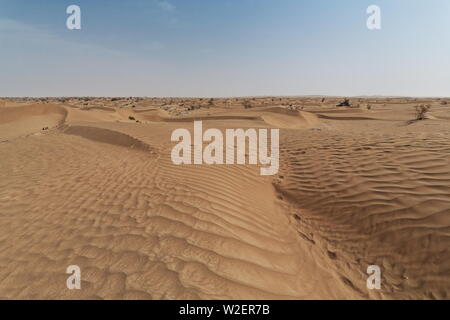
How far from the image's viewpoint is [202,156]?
6164 millimetres

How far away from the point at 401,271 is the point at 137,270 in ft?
9.31

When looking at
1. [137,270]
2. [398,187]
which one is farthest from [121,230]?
[398,187]

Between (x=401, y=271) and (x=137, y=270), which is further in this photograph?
(x=401, y=271)

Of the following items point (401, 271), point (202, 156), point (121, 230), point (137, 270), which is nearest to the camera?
point (137, 270)

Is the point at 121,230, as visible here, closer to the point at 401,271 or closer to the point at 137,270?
the point at 137,270

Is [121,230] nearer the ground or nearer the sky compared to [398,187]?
nearer the ground

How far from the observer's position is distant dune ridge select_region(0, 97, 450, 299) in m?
2.46

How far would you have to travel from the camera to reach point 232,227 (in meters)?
3.30

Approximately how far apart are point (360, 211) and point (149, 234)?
3041 mm

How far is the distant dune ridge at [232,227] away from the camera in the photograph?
97.0 inches

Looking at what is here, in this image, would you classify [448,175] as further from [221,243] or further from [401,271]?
[221,243]
